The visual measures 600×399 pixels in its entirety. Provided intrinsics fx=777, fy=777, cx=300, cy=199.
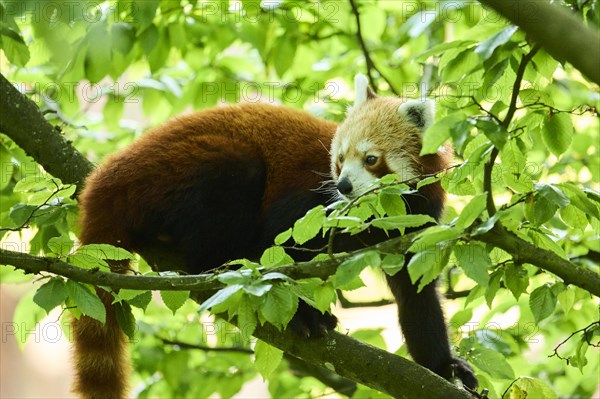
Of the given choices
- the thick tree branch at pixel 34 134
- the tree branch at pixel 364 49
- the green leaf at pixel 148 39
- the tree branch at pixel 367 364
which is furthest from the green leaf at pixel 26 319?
the tree branch at pixel 364 49

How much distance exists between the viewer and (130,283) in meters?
2.64

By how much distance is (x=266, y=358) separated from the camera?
10.6 feet

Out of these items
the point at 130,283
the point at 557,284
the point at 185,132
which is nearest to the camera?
the point at 130,283

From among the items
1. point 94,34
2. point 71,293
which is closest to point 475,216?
point 71,293

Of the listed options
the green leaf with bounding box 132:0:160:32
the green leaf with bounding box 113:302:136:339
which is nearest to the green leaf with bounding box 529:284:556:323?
→ the green leaf with bounding box 113:302:136:339

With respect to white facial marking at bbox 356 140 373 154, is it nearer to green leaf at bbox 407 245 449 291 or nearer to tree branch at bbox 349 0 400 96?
tree branch at bbox 349 0 400 96

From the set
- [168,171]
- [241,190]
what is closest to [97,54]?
[168,171]

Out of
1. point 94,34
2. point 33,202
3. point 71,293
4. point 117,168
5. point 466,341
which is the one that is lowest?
point 466,341

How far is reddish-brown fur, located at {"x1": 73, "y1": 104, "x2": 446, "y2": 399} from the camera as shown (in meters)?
3.69

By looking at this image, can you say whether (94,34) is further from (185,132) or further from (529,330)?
(529,330)

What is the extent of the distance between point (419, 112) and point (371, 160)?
410mm

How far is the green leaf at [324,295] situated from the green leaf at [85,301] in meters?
0.75

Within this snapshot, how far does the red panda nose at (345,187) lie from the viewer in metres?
4.08

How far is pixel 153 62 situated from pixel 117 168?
99cm
